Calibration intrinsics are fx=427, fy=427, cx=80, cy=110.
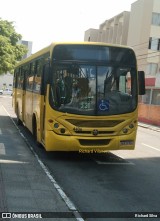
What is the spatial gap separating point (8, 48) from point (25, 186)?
146 feet

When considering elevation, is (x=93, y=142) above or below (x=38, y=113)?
below

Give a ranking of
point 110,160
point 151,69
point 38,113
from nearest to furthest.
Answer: point 110,160 < point 38,113 < point 151,69

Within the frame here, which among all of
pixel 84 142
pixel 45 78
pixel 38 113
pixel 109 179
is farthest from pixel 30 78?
pixel 109 179

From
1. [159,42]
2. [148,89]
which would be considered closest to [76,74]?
[148,89]

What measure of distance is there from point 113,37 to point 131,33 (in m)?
9.37

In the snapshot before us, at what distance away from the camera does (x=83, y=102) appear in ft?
36.0

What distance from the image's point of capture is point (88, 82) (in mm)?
11008

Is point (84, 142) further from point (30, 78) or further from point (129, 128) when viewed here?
point (30, 78)

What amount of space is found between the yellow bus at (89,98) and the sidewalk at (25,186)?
1.02 m

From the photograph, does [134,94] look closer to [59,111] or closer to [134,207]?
[59,111]

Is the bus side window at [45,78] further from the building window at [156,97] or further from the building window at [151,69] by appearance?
the building window at [151,69]

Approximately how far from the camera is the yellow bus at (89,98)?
1095 cm

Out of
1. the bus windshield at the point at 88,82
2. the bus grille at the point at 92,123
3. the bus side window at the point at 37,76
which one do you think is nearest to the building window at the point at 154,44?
the bus side window at the point at 37,76

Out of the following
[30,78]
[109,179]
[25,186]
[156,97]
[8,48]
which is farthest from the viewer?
[8,48]
